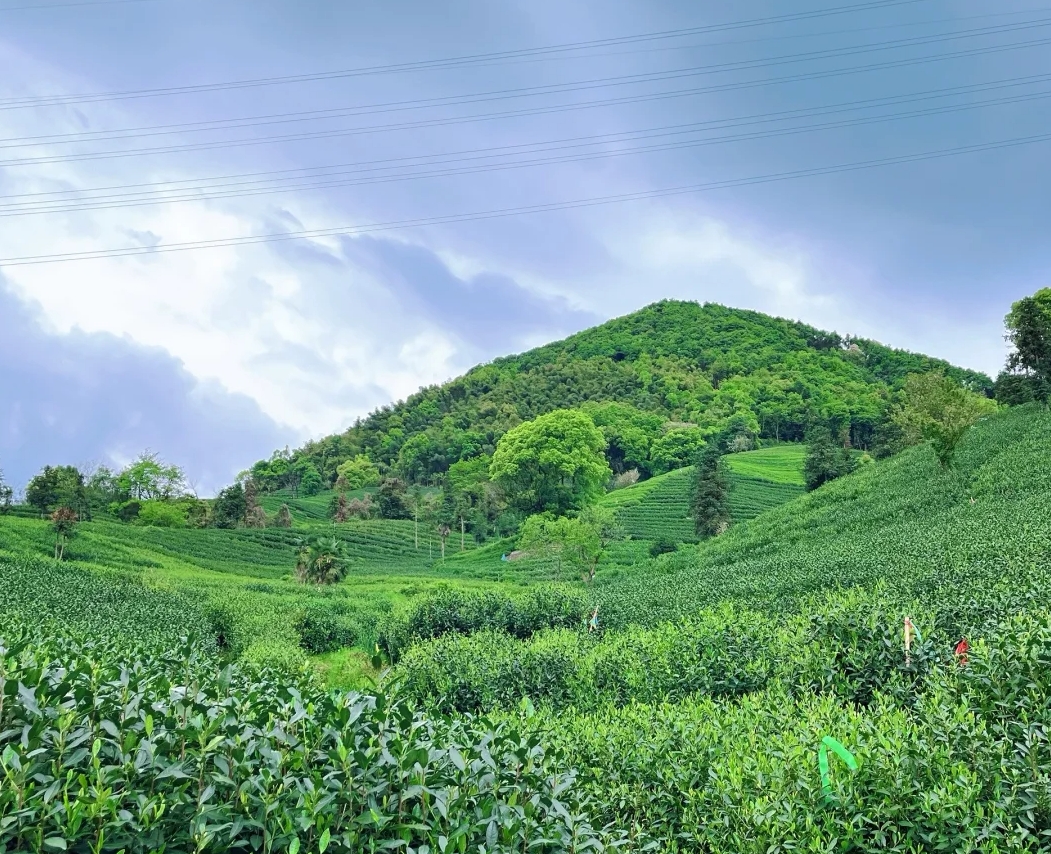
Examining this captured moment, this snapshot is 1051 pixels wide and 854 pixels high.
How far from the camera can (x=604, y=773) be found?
4887 millimetres

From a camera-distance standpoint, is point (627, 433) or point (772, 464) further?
point (627, 433)

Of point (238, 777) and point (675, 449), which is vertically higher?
point (675, 449)

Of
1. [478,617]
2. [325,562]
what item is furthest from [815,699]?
[325,562]

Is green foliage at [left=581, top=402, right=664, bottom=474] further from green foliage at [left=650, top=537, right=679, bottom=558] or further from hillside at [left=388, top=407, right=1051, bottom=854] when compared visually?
hillside at [left=388, top=407, right=1051, bottom=854]

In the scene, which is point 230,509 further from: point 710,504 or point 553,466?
point 710,504

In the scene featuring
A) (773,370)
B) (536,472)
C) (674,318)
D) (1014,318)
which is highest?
(674,318)

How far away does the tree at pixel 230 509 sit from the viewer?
6331 centimetres

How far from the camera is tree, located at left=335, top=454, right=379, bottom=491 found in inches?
3500

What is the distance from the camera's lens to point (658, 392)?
338 ft

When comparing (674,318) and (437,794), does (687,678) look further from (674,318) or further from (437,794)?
(674,318)

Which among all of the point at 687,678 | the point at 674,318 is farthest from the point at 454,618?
the point at 674,318

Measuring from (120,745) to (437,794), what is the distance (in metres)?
1.16

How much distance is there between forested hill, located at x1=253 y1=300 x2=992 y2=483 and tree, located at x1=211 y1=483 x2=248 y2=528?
29.9 metres

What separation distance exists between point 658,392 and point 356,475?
45.3 metres
